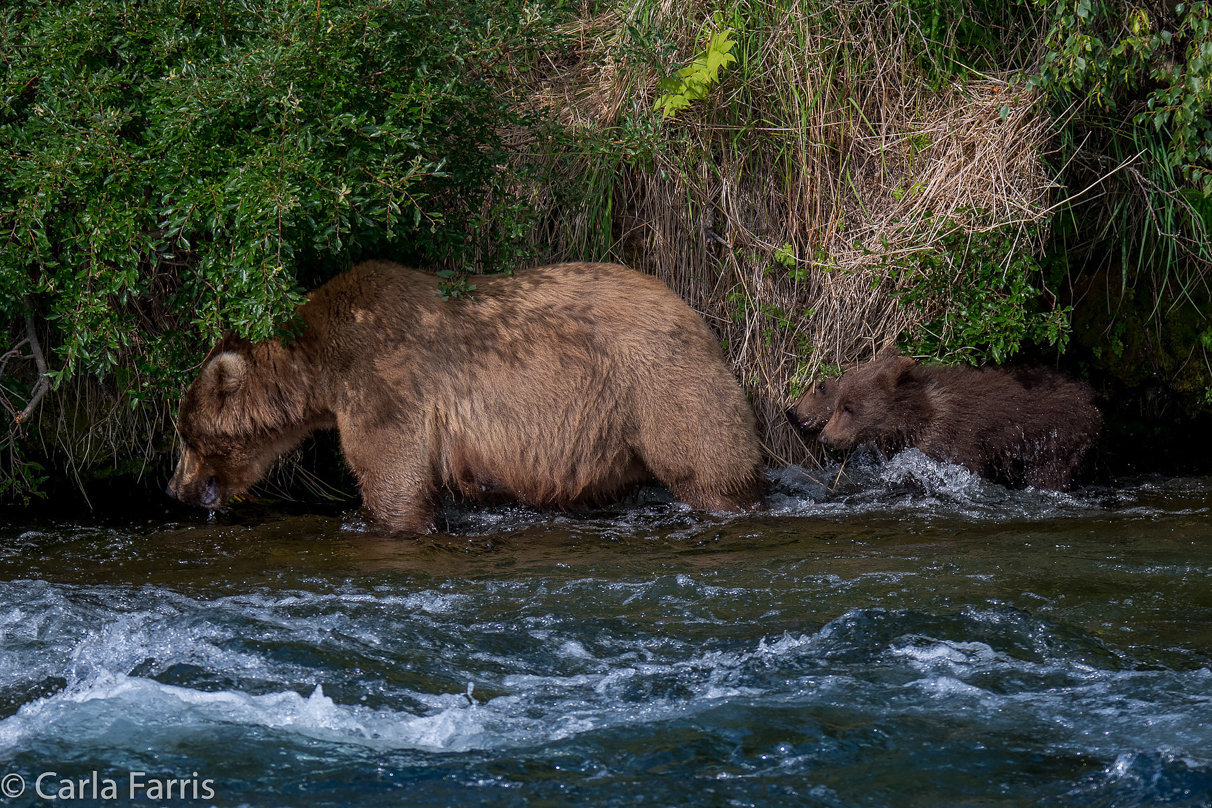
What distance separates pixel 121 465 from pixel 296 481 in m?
1.10

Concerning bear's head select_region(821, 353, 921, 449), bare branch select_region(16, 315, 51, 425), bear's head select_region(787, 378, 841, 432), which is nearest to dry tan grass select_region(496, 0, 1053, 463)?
bear's head select_region(787, 378, 841, 432)

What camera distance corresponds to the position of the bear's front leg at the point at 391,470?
20.3ft

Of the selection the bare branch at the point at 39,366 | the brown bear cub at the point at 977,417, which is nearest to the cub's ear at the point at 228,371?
the bare branch at the point at 39,366

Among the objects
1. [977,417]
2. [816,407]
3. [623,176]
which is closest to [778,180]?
[623,176]

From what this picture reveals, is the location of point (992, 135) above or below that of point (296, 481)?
above

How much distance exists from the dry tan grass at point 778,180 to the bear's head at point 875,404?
9.9 inches

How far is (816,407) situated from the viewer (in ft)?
23.8

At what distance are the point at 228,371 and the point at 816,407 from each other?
357 centimetres

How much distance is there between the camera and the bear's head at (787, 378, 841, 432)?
7227 millimetres

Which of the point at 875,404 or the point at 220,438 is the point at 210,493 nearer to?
the point at 220,438

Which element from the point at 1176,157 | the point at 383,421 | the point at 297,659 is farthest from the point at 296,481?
the point at 1176,157

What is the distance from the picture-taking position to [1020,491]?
6.96 m

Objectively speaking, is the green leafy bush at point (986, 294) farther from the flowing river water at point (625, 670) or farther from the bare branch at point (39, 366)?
the bare branch at point (39, 366)

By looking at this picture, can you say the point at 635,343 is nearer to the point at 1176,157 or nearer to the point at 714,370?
the point at 714,370
